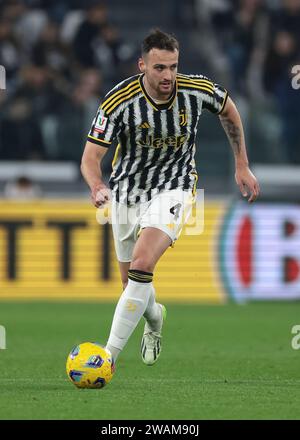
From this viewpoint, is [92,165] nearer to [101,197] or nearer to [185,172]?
[101,197]

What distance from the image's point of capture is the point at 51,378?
8.21 metres

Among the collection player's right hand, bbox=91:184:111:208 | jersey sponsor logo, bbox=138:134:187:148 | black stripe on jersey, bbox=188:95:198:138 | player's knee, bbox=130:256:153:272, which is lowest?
player's knee, bbox=130:256:153:272

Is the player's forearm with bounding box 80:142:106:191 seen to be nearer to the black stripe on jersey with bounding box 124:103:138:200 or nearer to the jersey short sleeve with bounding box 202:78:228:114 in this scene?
the black stripe on jersey with bounding box 124:103:138:200

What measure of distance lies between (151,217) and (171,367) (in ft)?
5.02

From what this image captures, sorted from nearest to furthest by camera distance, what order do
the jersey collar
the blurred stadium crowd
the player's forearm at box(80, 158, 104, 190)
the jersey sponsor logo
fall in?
1. the player's forearm at box(80, 158, 104, 190)
2. the jersey collar
3. the jersey sponsor logo
4. the blurred stadium crowd

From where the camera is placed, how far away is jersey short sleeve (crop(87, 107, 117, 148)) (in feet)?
25.9

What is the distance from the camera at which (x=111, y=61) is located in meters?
17.7

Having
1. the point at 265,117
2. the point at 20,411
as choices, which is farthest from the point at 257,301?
the point at 20,411

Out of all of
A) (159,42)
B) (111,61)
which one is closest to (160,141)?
(159,42)

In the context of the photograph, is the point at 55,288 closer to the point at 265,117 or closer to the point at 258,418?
the point at 265,117

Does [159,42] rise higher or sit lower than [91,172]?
higher

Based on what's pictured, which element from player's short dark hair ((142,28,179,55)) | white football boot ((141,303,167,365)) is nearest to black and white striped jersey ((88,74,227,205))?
player's short dark hair ((142,28,179,55))

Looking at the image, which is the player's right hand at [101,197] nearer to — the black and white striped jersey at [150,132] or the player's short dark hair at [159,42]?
the black and white striped jersey at [150,132]
